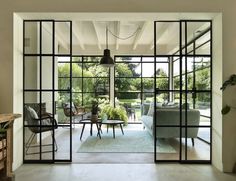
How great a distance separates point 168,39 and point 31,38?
10.3 ft

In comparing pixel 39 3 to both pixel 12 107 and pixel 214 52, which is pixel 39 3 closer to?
pixel 12 107

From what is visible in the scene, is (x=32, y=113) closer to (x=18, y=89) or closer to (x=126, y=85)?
(x=18, y=89)

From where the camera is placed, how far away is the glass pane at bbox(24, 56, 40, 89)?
4707mm

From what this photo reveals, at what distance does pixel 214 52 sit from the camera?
4.44 m

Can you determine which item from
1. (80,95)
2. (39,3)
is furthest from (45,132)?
(80,95)

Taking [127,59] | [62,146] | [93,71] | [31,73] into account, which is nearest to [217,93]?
[31,73]

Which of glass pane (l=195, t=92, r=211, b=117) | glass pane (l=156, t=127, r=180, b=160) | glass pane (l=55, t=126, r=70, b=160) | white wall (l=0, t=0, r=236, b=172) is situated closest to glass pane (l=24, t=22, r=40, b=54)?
white wall (l=0, t=0, r=236, b=172)

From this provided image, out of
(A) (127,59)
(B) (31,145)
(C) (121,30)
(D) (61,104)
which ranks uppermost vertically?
(C) (121,30)

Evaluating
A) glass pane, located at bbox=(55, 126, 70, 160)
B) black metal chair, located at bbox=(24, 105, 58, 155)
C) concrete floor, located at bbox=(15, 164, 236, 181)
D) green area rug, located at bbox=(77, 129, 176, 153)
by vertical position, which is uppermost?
black metal chair, located at bbox=(24, 105, 58, 155)

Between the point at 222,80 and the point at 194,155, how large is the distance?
1482 mm

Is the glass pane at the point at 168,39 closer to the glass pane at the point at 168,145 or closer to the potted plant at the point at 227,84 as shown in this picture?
the potted plant at the point at 227,84

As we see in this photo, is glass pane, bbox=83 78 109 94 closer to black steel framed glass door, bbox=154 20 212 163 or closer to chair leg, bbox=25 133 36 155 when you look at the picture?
black steel framed glass door, bbox=154 20 212 163

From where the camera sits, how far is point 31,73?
479 cm

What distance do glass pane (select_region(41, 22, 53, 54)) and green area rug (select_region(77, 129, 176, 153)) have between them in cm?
216
